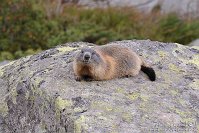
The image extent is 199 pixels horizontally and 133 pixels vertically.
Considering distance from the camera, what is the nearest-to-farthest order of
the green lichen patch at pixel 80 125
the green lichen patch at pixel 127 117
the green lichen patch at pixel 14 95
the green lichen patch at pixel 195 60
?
the green lichen patch at pixel 80 125 < the green lichen patch at pixel 127 117 < the green lichen patch at pixel 14 95 < the green lichen patch at pixel 195 60

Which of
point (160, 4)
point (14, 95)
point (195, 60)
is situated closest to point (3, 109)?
point (14, 95)

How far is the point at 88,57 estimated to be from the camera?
5.31 m

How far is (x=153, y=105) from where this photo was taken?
16.4 ft

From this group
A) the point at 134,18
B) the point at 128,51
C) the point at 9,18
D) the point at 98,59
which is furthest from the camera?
the point at 134,18

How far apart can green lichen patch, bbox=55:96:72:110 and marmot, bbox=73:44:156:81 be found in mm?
410

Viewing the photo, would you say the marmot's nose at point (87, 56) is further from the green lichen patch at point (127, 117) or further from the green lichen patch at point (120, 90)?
the green lichen patch at point (127, 117)

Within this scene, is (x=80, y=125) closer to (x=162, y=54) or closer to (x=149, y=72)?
(x=149, y=72)

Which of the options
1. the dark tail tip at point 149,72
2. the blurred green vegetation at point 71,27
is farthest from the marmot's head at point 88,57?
the blurred green vegetation at point 71,27

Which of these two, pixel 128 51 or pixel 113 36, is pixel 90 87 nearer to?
pixel 128 51

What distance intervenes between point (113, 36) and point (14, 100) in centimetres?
670

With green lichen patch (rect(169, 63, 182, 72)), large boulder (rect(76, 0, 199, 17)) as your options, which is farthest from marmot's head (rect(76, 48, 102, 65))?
large boulder (rect(76, 0, 199, 17))

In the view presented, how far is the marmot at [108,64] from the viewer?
5.33 metres

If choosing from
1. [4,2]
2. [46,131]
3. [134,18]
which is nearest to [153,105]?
[46,131]

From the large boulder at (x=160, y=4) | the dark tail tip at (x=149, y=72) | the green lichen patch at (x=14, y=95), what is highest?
the dark tail tip at (x=149, y=72)
